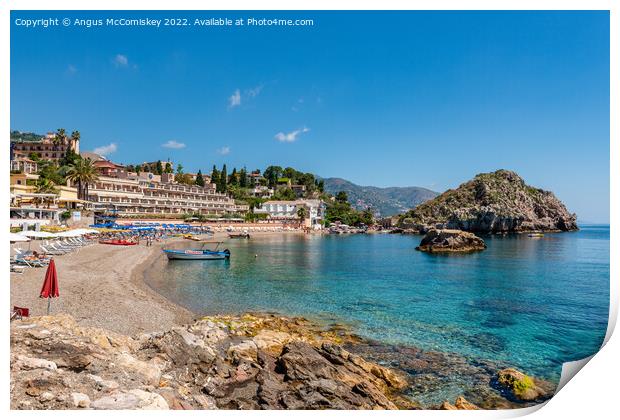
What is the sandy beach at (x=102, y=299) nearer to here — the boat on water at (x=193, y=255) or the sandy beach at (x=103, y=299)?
the sandy beach at (x=103, y=299)

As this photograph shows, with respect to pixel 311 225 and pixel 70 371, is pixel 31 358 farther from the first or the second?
pixel 311 225

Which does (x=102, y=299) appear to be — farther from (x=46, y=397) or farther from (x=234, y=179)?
(x=234, y=179)

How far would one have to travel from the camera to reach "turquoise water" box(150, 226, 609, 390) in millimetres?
10211

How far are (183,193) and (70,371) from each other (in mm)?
63065

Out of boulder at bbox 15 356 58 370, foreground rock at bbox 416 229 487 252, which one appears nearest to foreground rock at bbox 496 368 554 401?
boulder at bbox 15 356 58 370

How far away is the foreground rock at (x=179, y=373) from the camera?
511 cm

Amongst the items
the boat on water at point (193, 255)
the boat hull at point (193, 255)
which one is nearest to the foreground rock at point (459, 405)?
the boat on water at point (193, 255)

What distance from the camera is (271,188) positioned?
98.0m

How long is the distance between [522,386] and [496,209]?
7121 cm

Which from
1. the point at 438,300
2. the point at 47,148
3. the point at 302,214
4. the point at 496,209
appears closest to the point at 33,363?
the point at 438,300

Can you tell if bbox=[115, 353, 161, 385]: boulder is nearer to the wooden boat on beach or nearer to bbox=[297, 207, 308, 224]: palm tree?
the wooden boat on beach

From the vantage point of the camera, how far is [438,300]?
15398 millimetres

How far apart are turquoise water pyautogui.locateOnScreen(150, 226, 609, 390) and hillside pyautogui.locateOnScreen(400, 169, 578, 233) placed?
46531 millimetres

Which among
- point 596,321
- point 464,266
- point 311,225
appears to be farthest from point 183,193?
point 596,321
